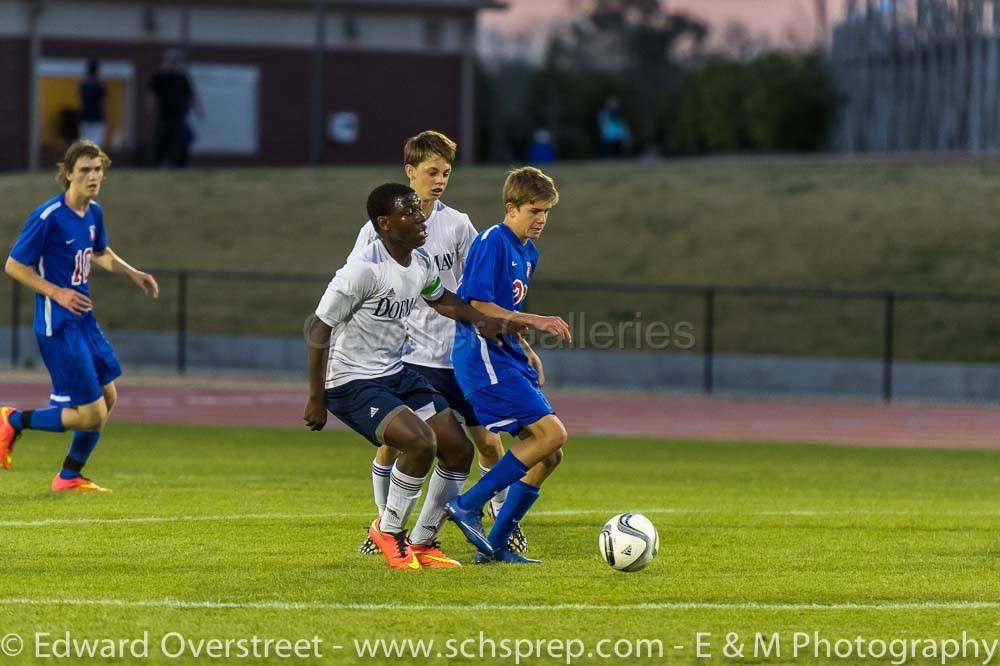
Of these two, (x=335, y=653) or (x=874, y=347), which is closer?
(x=335, y=653)

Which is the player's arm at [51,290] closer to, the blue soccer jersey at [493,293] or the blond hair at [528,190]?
the blue soccer jersey at [493,293]

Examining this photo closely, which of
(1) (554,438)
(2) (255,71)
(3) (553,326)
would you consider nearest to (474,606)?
(1) (554,438)

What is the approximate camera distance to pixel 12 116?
147 feet

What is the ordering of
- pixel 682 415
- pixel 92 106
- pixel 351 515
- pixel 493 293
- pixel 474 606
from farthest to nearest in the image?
1. pixel 92 106
2. pixel 682 415
3. pixel 351 515
4. pixel 493 293
5. pixel 474 606

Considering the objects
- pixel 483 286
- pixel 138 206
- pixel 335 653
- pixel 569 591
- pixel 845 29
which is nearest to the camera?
pixel 335 653

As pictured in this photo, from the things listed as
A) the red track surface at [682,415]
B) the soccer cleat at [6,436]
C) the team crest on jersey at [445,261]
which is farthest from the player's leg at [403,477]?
the red track surface at [682,415]

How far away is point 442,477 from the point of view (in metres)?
9.16

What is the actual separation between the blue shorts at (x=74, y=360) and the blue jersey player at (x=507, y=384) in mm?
3416

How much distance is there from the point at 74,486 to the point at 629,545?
15.6 ft

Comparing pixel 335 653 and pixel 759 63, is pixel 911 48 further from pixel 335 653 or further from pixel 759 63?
pixel 335 653

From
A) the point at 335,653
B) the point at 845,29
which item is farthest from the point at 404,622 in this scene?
the point at 845,29

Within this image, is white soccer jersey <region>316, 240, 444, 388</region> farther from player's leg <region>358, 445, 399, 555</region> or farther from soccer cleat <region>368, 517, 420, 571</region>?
player's leg <region>358, 445, 399, 555</region>

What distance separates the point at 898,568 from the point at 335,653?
348 centimetres

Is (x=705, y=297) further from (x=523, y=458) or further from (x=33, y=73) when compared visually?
(x=33, y=73)
